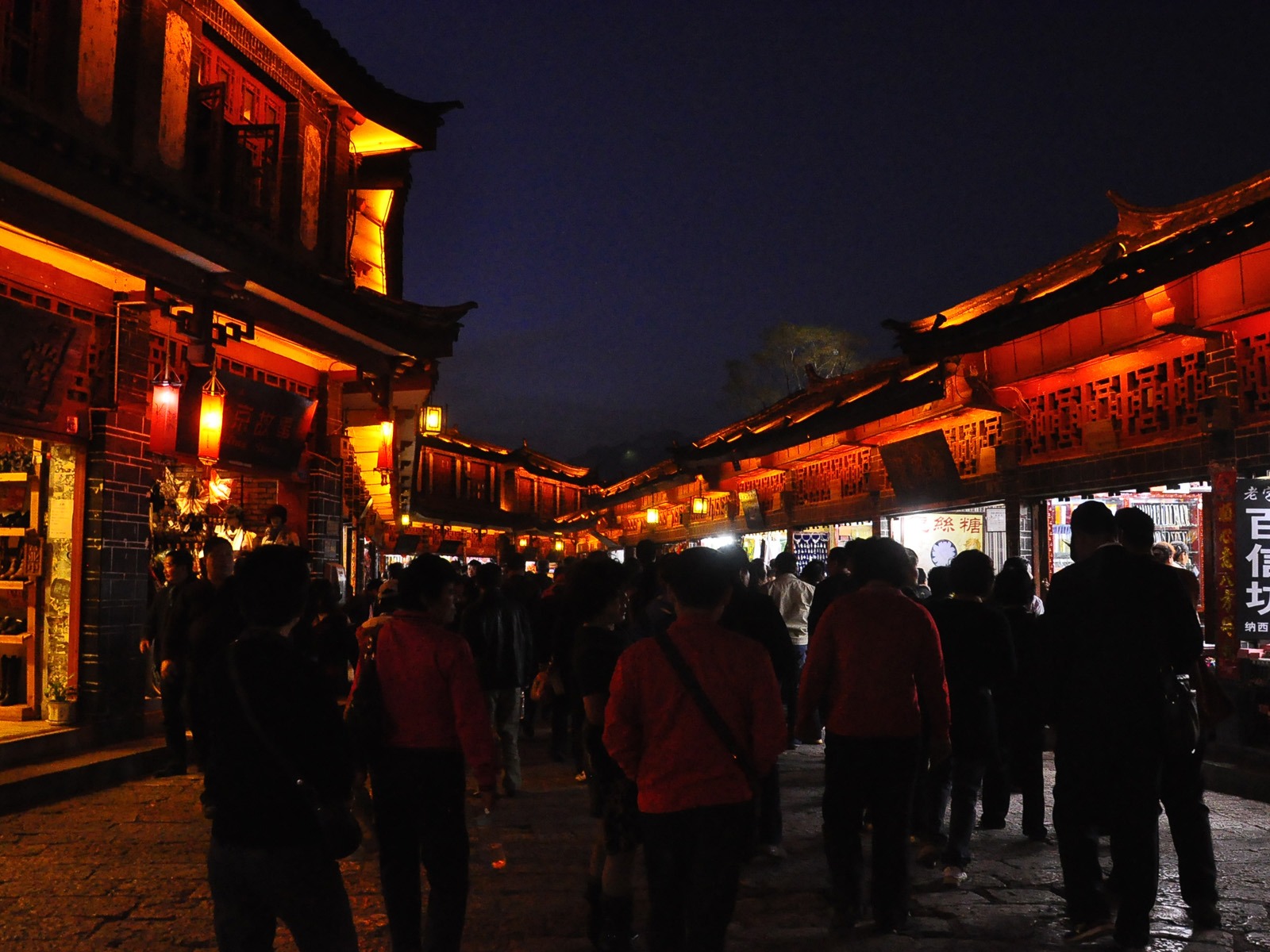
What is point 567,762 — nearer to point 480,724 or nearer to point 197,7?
point 480,724

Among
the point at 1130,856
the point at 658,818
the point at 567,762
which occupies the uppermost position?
the point at 658,818

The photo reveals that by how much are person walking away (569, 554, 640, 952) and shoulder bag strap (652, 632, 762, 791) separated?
1.16m

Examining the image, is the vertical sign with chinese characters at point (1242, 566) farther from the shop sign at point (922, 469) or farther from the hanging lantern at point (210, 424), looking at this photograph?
the hanging lantern at point (210, 424)

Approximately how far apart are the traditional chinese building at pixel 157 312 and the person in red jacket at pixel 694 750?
789 cm

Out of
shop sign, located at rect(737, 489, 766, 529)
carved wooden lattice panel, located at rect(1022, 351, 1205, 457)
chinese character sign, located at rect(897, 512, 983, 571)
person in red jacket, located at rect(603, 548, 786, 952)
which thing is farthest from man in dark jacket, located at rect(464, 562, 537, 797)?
shop sign, located at rect(737, 489, 766, 529)

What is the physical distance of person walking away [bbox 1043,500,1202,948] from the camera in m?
5.22

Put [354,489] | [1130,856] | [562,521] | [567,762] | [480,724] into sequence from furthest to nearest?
[562,521] < [354,489] < [567,762] < [1130,856] < [480,724]

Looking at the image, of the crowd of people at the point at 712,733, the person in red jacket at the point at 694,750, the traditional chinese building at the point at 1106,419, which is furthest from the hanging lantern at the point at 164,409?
the person in red jacket at the point at 694,750

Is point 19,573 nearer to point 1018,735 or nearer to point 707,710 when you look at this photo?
point 707,710

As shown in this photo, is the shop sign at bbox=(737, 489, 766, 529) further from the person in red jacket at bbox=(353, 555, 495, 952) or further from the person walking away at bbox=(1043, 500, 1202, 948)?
the person in red jacket at bbox=(353, 555, 495, 952)

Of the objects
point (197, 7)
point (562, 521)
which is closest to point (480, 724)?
point (197, 7)

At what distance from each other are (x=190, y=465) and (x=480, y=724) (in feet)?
36.1

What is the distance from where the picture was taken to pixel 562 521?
122ft

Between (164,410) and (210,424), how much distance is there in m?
0.55
